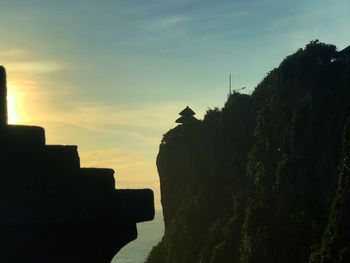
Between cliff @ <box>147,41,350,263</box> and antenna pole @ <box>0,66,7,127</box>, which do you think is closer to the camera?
antenna pole @ <box>0,66,7,127</box>

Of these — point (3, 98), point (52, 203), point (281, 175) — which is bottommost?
point (281, 175)

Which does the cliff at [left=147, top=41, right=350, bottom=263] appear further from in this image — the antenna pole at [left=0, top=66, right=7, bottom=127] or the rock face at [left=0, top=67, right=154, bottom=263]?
the antenna pole at [left=0, top=66, right=7, bottom=127]

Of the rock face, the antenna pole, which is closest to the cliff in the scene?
the rock face

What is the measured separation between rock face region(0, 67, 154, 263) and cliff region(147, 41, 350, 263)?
41853 mm

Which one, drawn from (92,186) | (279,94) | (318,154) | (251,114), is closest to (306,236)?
(318,154)

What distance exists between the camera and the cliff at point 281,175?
50.9m

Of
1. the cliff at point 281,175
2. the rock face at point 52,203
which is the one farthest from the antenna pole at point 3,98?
the cliff at point 281,175

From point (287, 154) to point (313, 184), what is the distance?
5.56 metres

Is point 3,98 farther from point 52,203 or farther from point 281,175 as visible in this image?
point 281,175

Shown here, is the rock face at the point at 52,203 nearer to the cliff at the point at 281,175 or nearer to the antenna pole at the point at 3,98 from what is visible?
the antenna pole at the point at 3,98

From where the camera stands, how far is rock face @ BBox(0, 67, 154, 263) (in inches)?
122

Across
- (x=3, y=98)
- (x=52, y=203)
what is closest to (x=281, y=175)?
(x=52, y=203)

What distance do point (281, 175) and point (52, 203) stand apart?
54769 mm

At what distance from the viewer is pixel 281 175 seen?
2233 inches
